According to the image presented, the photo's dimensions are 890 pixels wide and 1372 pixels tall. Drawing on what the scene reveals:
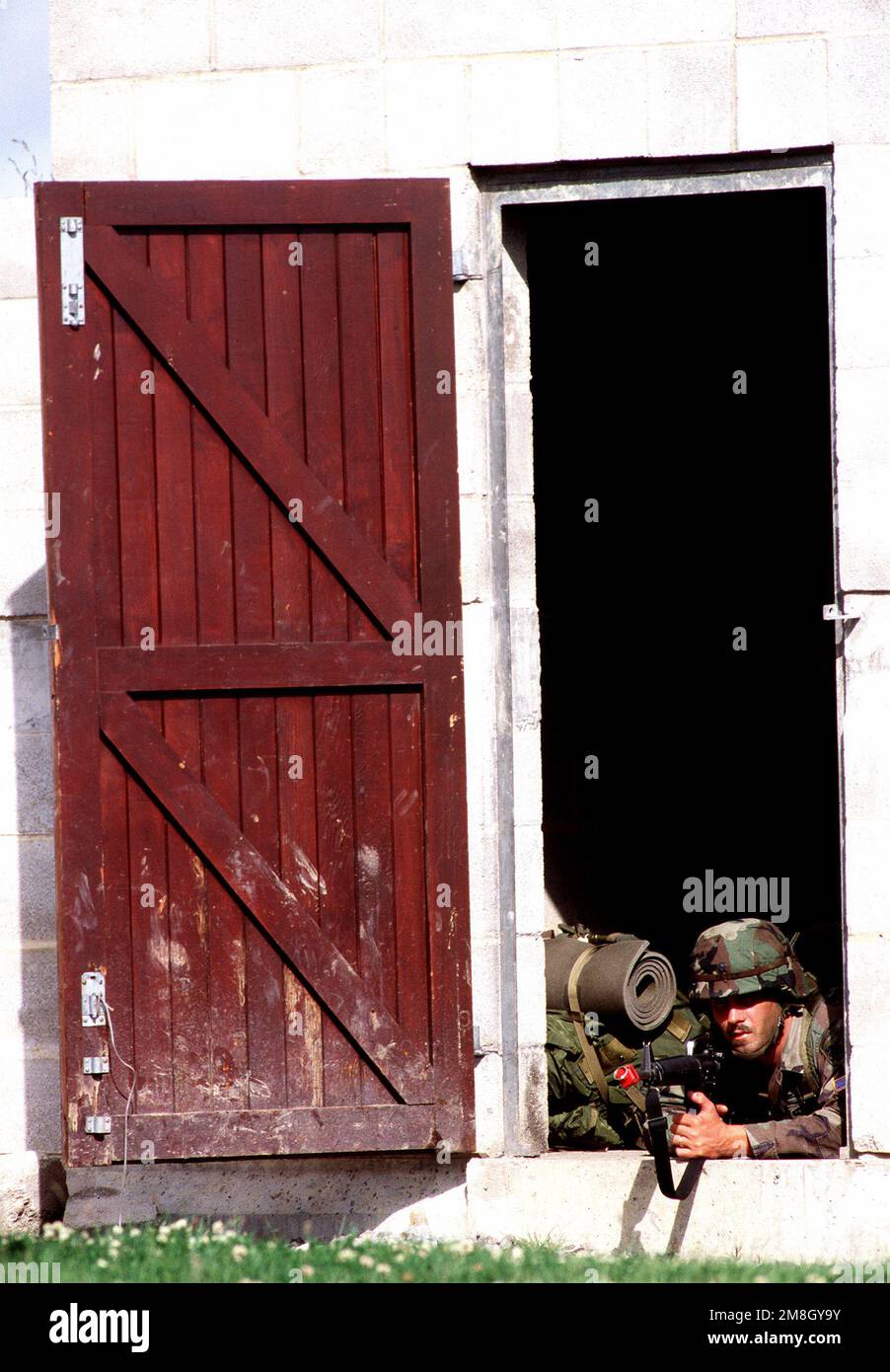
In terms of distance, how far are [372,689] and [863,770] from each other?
1.57 metres

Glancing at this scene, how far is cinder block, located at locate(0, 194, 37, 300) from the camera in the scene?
17.4ft

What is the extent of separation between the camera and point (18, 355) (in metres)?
5.29

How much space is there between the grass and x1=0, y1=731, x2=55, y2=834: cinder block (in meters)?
1.31

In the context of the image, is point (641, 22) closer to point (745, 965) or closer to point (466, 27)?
point (466, 27)

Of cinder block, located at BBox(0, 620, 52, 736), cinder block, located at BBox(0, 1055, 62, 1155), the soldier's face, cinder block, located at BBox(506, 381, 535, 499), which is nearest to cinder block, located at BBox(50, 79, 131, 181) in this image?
cinder block, located at BBox(506, 381, 535, 499)

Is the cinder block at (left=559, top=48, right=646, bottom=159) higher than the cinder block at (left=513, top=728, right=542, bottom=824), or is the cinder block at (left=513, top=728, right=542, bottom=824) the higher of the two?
the cinder block at (left=559, top=48, right=646, bottom=159)

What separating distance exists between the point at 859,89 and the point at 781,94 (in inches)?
9.6

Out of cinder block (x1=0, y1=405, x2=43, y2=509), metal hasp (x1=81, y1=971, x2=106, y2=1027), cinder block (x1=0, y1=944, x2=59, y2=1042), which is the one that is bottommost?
cinder block (x1=0, y1=944, x2=59, y2=1042)

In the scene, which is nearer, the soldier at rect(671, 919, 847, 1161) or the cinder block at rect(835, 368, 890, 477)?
the cinder block at rect(835, 368, 890, 477)

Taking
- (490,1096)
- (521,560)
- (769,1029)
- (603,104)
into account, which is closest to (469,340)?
(521,560)

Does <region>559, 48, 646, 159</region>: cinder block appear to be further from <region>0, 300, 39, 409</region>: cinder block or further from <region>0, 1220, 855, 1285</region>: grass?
<region>0, 1220, 855, 1285</region>: grass

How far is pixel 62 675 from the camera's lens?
4711mm

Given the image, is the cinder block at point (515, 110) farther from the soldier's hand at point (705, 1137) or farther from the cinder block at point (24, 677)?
the soldier's hand at point (705, 1137)
